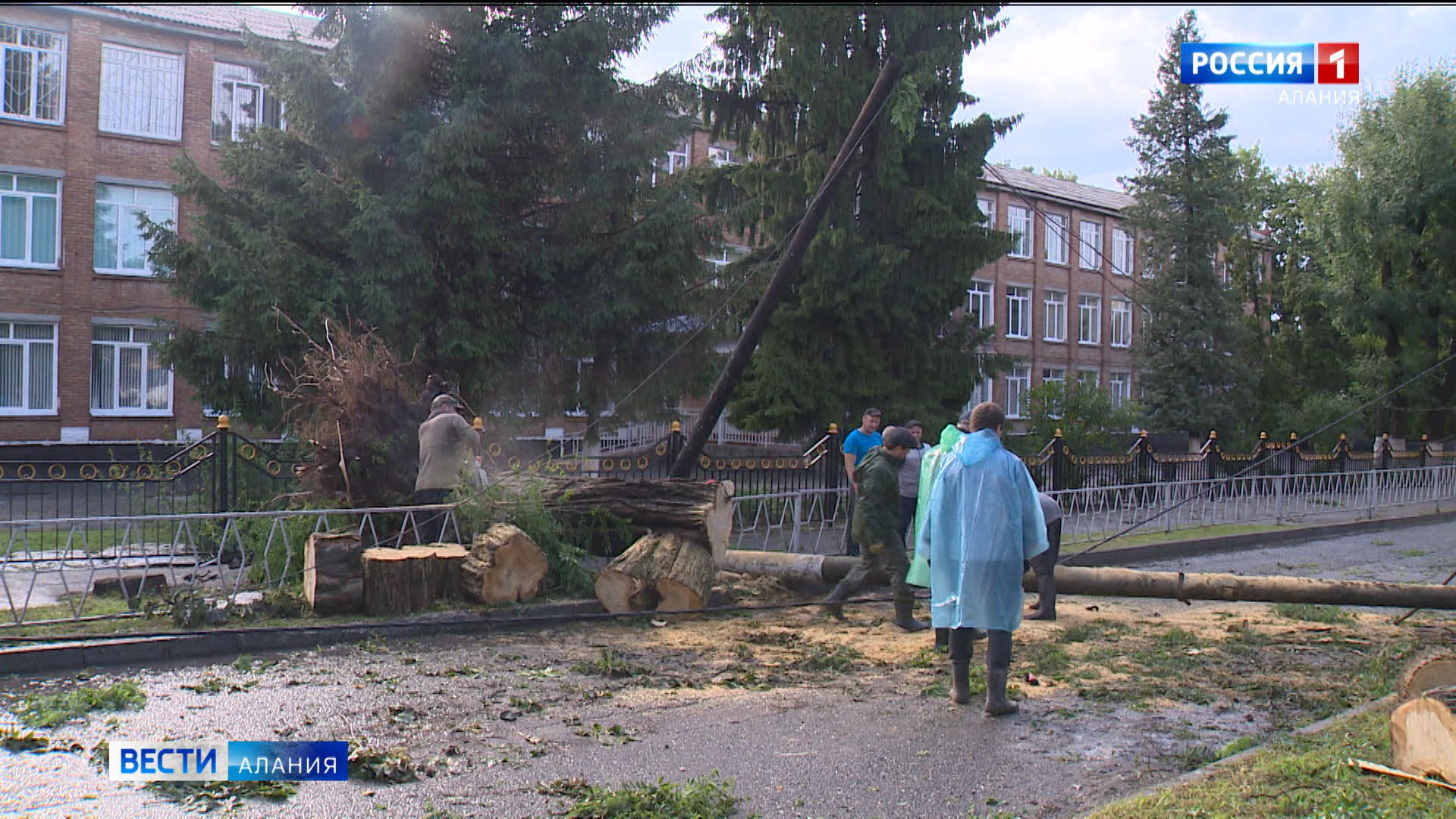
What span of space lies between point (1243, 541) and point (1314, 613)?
7638mm

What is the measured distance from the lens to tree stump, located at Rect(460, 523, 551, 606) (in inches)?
383

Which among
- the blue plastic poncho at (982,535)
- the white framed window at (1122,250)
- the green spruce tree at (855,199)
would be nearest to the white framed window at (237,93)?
the green spruce tree at (855,199)

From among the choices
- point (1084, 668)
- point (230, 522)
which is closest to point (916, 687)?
point (1084, 668)

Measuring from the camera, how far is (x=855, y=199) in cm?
2080

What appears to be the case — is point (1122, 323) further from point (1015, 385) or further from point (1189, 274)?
point (1189, 274)

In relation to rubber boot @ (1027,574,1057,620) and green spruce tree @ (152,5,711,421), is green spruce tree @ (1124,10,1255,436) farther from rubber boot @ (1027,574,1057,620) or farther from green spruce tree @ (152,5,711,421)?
rubber boot @ (1027,574,1057,620)

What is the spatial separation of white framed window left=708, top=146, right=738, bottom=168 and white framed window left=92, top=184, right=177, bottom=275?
12703 millimetres

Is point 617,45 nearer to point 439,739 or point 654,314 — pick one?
point 654,314

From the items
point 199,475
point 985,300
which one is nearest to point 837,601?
point 199,475

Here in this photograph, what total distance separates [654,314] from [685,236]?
129 centimetres

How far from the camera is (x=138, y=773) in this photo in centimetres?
518

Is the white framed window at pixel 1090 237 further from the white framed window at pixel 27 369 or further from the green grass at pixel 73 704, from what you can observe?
the green grass at pixel 73 704

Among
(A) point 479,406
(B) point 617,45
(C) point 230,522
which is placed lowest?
(C) point 230,522

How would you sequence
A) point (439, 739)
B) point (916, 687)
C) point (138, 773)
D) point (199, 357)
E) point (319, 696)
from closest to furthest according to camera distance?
point (138, 773), point (439, 739), point (319, 696), point (916, 687), point (199, 357)
